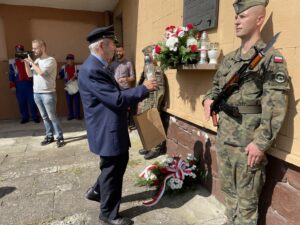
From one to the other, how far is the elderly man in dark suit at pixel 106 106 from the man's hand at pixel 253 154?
0.96m

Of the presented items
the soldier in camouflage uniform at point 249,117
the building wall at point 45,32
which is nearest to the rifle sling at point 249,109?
the soldier in camouflage uniform at point 249,117

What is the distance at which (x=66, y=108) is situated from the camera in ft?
24.9

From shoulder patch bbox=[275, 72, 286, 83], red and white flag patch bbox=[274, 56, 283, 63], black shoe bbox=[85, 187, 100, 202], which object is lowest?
black shoe bbox=[85, 187, 100, 202]

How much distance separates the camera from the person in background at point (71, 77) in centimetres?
679

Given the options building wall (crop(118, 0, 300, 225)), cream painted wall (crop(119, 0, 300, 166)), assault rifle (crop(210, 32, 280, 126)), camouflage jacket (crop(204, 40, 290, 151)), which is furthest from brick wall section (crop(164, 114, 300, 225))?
assault rifle (crop(210, 32, 280, 126))

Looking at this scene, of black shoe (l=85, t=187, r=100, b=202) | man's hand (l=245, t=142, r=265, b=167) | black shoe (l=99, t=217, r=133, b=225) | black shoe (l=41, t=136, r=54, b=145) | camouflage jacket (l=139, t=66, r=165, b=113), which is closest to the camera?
man's hand (l=245, t=142, r=265, b=167)

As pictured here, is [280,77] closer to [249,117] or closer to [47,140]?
[249,117]

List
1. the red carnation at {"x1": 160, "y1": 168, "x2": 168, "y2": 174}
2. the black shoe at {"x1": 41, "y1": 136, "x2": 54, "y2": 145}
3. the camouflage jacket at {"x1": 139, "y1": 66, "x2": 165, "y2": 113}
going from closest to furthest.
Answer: the red carnation at {"x1": 160, "y1": 168, "x2": 168, "y2": 174}
the camouflage jacket at {"x1": 139, "y1": 66, "x2": 165, "y2": 113}
the black shoe at {"x1": 41, "y1": 136, "x2": 54, "y2": 145}

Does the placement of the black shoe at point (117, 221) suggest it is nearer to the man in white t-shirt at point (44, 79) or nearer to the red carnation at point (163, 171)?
the red carnation at point (163, 171)

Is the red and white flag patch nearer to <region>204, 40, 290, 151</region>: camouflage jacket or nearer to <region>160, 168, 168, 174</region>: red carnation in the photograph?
<region>204, 40, 290, 151</region>: camouflage jacket

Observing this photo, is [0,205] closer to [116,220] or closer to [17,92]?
[116,220]

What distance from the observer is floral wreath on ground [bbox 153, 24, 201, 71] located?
9.05 ft

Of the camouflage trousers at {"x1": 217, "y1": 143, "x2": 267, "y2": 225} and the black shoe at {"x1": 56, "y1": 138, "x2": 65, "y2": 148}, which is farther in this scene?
the black shoe at {"x1": 56, "y1": 138, "x2": 65, "y2": 148}

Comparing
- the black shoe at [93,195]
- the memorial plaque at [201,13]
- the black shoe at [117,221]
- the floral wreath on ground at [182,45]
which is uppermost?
the memorial plaque at [201,13]
